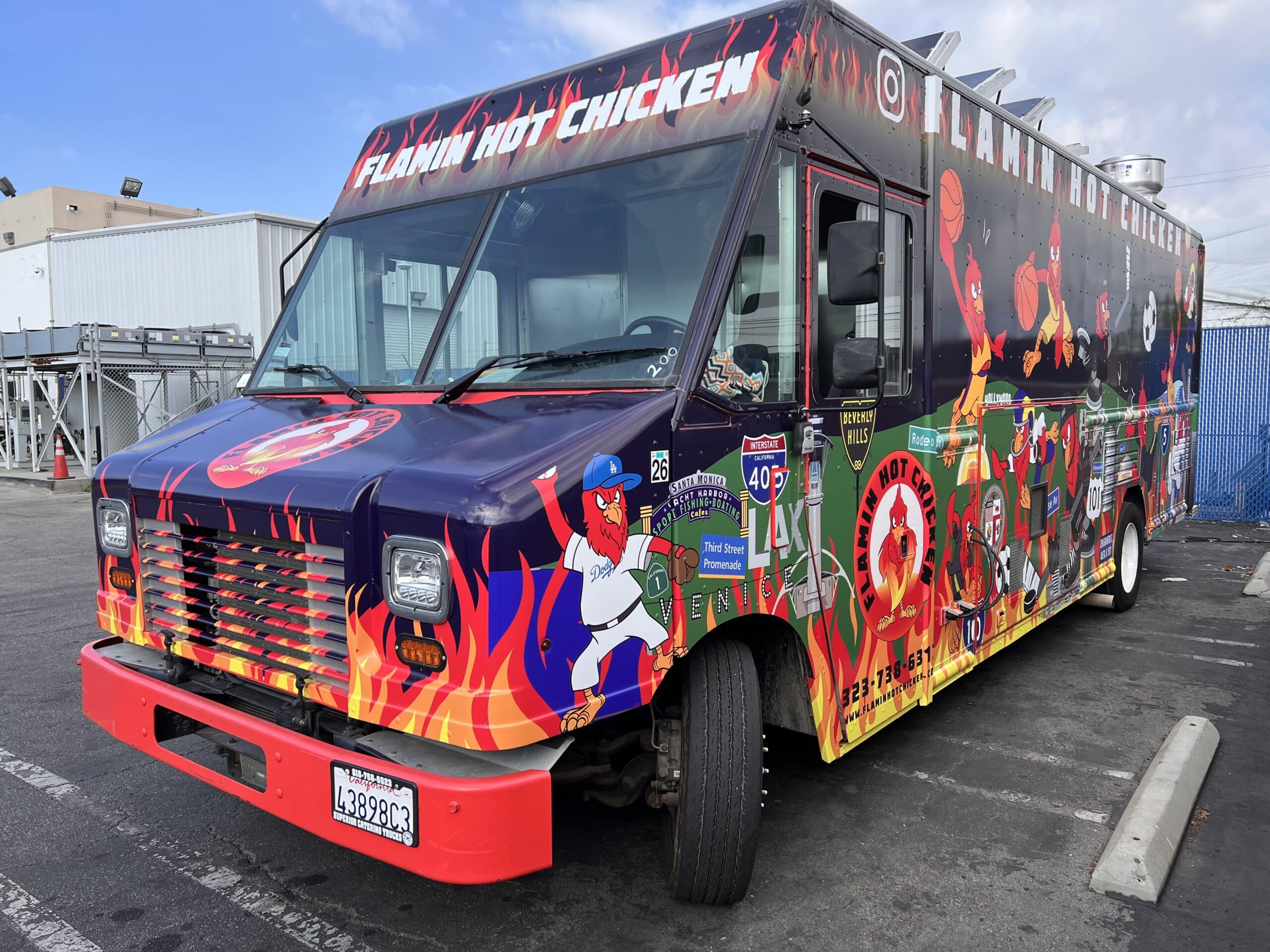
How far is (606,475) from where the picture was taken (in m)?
2.65

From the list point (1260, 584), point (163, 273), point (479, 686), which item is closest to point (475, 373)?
point (479, 686)

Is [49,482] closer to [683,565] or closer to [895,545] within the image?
[895,545]

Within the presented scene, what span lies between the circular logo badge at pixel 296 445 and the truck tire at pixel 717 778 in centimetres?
134

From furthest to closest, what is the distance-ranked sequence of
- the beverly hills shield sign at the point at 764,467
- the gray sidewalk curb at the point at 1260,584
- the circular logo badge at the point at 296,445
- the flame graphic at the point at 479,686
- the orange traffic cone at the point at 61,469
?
1. the orange traffic cone at the point at 61,469
2. the gray sidewalk curb at the point at 1260,584
3. the beverly hills shield sign at the point at 764,467
4. the circular logo badge at the point at 296,445
5. the flame graphic at the point at 479,686

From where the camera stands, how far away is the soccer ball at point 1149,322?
744 cm

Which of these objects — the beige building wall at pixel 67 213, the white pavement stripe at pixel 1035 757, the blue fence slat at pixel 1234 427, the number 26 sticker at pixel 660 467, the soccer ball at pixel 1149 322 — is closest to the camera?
the number 26 sticker at pixel 660 467

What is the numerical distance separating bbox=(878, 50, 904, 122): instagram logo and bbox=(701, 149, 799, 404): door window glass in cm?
90

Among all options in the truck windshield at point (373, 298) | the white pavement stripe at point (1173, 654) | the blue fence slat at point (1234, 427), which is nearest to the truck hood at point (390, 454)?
the truck windshield at point (373, 298)

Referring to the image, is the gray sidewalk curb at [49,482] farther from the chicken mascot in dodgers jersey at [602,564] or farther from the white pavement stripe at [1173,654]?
the chicken mascot in dodgers jersey at [602,564]

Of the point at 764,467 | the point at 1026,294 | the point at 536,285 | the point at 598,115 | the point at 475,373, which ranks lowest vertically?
the point at 764,467

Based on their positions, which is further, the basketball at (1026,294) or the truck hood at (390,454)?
the basketball at (1026,294)

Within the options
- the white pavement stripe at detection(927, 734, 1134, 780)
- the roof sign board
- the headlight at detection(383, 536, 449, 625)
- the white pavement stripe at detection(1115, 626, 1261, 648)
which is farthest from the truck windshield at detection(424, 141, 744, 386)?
the white pavement stripe at detection(1115, 626, 1261, 648)

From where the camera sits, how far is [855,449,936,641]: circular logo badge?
3.86m

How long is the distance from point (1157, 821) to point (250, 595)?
11.4ft
